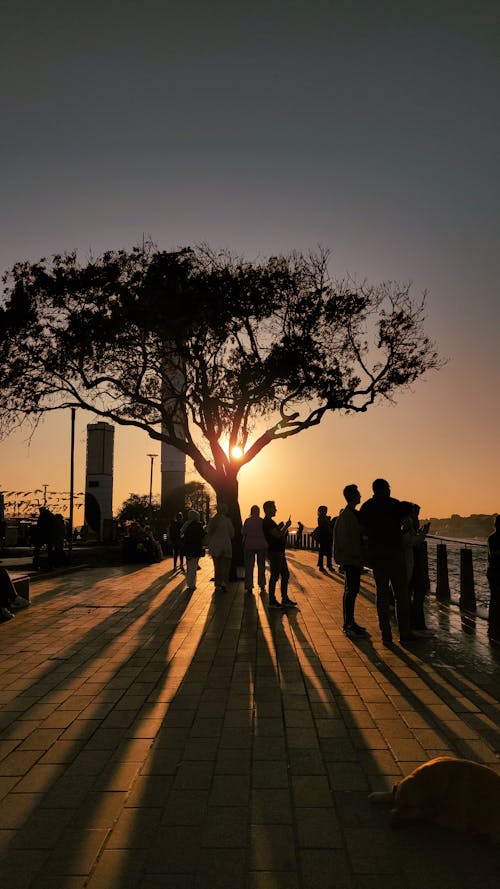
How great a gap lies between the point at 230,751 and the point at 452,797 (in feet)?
5.49

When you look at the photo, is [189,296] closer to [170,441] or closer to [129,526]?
[170,441]

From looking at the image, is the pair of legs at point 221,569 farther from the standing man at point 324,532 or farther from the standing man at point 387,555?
the standing man at point 387,555

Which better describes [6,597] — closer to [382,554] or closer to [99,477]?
[382,554]

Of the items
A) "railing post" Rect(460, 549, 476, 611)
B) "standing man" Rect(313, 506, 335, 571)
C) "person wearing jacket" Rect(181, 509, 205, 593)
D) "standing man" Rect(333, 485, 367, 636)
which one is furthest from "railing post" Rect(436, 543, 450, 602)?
"standing man" Rect(313, 506, 335, 571)

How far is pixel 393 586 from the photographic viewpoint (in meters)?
9.07

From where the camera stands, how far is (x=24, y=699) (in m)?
6.36

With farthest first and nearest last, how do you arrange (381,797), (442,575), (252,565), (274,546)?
(252,565)
(442,575)
(274,546)
(381,797)

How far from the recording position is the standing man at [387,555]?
9023mm

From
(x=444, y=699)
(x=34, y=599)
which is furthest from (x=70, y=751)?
(x=34, y=599)

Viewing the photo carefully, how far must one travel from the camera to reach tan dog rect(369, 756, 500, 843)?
3.58 m

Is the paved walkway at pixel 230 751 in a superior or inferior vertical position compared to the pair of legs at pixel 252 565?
inferior

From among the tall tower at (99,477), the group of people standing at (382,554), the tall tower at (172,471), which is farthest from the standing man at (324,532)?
the tall tower at (172,471)

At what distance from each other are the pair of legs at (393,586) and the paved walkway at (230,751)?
0.34m

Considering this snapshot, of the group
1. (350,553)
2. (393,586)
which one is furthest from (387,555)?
(350,553)
